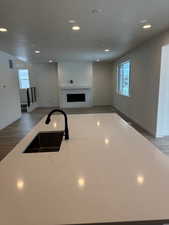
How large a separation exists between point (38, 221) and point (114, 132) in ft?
3.96

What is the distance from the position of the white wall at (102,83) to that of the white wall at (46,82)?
223 cm

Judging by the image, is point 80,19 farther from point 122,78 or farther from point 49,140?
point 122,78

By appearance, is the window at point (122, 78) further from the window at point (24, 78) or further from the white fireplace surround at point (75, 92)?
the window at point (24, 78)

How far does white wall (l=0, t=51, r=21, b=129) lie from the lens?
16.8 feet

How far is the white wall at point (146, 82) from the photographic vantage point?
A: 151 inches

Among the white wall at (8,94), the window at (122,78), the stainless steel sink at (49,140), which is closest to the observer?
the stainless steel sink at (49,140)

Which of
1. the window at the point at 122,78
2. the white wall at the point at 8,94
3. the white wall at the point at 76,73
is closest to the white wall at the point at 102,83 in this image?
the white wall at the point at 76,73

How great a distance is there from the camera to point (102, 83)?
352 inches

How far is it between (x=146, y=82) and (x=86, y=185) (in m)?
4.19

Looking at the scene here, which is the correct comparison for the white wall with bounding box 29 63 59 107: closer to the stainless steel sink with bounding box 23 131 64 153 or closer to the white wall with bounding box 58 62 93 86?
the white wall with bounding box 58 62 93 86

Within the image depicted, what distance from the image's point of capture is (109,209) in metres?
0.67

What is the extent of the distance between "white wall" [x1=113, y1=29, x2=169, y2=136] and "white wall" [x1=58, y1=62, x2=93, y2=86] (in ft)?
10.1

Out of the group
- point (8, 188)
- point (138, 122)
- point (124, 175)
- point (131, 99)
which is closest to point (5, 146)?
point (8, 188)

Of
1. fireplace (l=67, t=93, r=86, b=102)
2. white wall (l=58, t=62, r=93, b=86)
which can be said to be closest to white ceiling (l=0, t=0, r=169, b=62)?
white wall (l=58, t=62, r=93, b=86)
